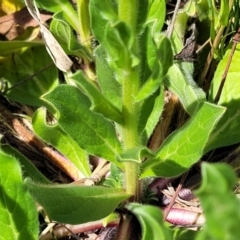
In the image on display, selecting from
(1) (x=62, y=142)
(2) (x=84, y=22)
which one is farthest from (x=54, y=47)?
(1) (x=62, y=142)

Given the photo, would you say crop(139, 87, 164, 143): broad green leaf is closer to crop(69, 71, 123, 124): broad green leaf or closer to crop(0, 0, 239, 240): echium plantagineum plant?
crop(0, 0, 239, 240): echium plantagineum plant

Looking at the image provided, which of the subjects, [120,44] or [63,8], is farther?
[63,8]

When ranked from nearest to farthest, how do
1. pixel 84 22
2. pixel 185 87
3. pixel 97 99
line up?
pixel 97 99
pixel 185 87
pixel 84 22

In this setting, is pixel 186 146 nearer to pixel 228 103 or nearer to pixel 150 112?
pixel 150 112

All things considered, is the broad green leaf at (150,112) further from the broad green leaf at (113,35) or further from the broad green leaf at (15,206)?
the broad green leaf at (15,206)

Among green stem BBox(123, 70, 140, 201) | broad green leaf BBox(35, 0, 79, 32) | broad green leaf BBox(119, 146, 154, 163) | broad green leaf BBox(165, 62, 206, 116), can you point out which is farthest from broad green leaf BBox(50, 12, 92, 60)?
broad green leaf BBox(119, 146, 154, 163)

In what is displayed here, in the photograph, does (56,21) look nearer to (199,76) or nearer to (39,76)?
(39,76)

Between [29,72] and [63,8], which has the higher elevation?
[63,8]
